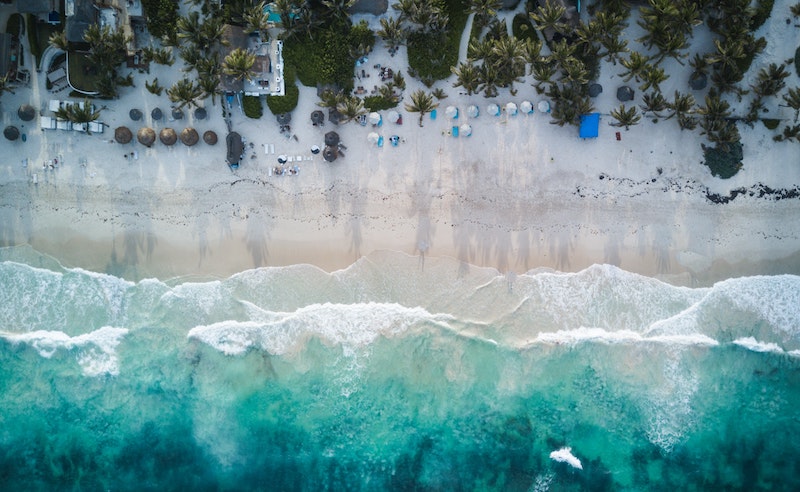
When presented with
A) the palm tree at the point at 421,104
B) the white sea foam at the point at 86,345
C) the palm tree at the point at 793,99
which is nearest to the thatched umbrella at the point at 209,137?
the palm tree at the point at 421,104

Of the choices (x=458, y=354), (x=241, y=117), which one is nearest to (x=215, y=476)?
(x=458, y=354)

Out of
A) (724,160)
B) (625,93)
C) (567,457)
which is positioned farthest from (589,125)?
(567,457)

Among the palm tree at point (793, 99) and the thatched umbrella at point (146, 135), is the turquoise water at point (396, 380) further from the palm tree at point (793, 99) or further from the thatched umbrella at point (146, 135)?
the palm tree at point (793, 99)

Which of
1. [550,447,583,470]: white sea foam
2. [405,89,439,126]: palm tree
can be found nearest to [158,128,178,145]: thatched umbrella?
[405,89,439,126]: palm tree

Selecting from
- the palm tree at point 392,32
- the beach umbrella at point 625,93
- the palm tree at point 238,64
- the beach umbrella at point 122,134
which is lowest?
the beach umbrella at point 122,134

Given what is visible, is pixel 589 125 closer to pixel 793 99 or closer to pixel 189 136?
pixel 793 99

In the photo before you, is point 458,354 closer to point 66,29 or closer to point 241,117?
point 241,117
